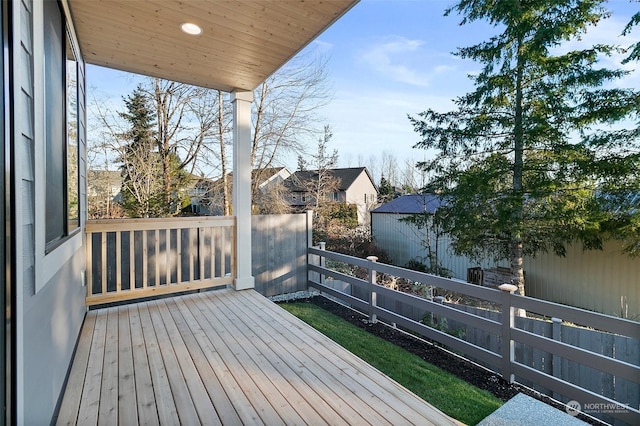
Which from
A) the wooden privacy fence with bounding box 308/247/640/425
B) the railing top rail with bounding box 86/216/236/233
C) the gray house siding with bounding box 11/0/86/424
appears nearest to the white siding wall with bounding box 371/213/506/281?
the wooden privacy fence with bounding box 308/247/640/425

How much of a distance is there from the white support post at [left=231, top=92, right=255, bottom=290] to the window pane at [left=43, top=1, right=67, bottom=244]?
6.48ft

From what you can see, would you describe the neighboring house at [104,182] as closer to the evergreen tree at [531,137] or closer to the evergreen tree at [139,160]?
the evergreen tree at [139,160]

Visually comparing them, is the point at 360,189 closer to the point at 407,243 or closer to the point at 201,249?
the point at 407,243

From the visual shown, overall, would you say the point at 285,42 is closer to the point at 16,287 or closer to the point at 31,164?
the point at 31,164

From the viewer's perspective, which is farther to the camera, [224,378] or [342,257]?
[342,257]

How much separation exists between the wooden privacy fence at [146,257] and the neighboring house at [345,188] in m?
7.31

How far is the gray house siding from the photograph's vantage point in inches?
40.4

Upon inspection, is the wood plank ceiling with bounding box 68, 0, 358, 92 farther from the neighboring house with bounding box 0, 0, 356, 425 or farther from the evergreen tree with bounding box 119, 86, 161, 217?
the evergreen tree with bounding box 119, 86, 161, 217

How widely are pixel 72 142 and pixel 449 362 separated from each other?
4.16 metres

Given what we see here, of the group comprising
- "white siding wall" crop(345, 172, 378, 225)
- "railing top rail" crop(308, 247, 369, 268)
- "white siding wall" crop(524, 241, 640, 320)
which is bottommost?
"white siding wall" crop(524, 241, 640, 320)

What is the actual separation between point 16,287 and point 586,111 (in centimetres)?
860

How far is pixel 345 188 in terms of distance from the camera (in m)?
21.6

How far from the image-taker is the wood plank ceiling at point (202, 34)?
2406 mm

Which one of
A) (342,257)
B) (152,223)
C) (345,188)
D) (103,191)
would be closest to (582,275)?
(342,257)
